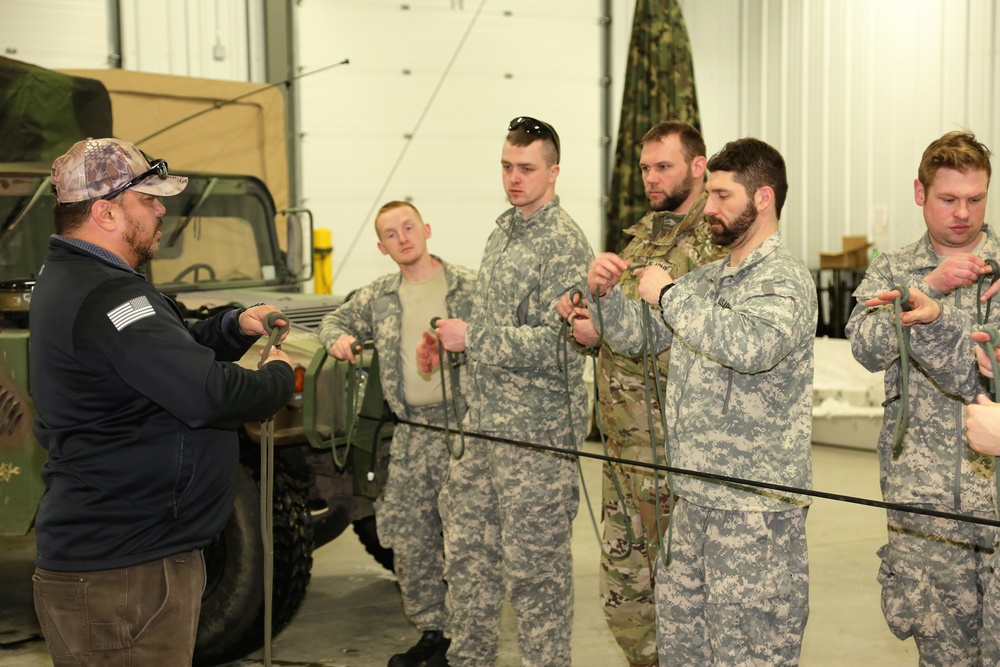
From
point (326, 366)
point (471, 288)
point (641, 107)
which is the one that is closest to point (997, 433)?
point (471, 288)

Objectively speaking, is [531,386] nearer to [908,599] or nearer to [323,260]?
[908,599]

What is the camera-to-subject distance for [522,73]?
11.2 meters

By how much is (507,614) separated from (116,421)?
10.5 feet

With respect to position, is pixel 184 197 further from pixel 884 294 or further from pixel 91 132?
pixel 884 294

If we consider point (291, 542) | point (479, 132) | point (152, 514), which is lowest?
point (291, 542)

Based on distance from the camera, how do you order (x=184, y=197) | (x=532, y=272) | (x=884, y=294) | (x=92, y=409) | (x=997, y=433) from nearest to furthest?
(x=997, y=433), (x=92, y=409), (x=884, y=294), (x=532, y=272), (x=184, y=197)

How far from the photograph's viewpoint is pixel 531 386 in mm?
4078

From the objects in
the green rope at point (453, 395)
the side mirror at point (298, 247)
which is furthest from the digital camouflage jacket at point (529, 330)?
the side mirror at point (298, 247)

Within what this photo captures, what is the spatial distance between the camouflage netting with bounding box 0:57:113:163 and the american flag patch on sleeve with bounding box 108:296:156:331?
363 centimetres

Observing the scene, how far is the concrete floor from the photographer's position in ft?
15.7

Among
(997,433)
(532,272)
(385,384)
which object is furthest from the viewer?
(385,384)

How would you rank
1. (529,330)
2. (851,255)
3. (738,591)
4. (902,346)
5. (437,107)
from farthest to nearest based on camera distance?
(437,107)
(851,255)
(529,330)
(902,346)
(738,591)

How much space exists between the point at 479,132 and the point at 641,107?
5.16ft

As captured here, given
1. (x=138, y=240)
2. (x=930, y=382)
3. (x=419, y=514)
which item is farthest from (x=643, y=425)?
(x=138, y=240)
